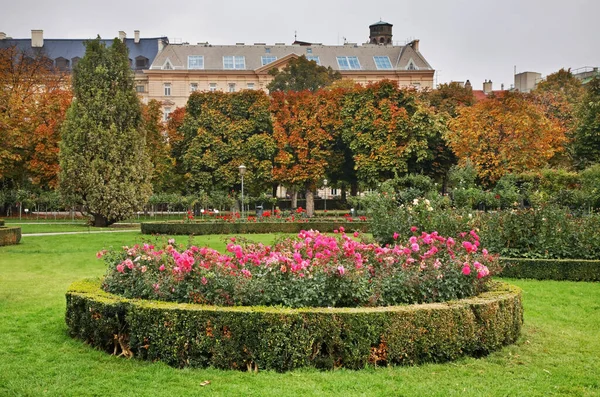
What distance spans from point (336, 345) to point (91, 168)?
23.9 meters

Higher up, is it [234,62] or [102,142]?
[234,62]

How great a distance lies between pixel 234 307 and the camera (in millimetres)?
6465

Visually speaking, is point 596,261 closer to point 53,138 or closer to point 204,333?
point 204,333

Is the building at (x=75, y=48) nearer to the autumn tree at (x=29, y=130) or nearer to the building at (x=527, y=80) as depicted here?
the autumn tree at (x=29, y=130)

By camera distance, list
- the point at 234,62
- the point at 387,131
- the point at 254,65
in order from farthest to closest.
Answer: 1. the point at 254,65
2. the point at 234,62
3. the point at 387,131

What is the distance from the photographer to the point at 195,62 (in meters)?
69.4

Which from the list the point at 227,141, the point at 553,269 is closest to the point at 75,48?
the point at 227,141

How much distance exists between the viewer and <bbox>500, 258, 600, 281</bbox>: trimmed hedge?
12.5m

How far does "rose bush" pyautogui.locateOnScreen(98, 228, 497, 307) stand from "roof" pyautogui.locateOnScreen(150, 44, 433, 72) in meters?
63.4

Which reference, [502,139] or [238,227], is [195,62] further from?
[238,227]

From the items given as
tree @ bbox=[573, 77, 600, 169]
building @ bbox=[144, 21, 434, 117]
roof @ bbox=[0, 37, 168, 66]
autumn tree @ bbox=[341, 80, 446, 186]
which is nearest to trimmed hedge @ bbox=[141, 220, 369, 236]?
autumn tree @ bbox=[341, 80, 446, 186]

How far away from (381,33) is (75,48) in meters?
38.6

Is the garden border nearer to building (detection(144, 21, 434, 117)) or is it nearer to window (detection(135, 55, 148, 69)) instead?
building (detection(144, 21, 434, 117))

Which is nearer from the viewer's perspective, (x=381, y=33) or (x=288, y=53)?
(x=288, y=53)
